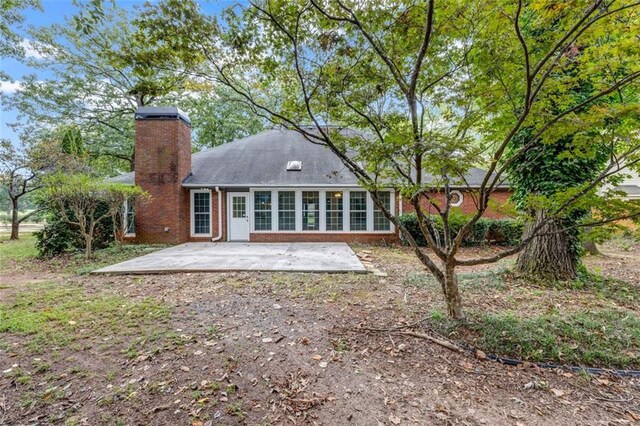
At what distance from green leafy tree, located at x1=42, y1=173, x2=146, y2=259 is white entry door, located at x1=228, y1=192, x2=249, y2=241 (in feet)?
12.4

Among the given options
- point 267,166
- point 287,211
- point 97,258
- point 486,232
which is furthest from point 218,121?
point 486,232

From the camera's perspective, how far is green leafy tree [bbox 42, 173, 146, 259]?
8.13m

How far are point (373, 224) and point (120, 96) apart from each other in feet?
51.6

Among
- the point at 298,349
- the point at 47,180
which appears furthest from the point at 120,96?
the point at 298,349

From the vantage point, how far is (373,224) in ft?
41.2

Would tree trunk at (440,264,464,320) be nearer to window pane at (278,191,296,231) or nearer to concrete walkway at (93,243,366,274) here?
concrete walkway at (93,243,366,274)

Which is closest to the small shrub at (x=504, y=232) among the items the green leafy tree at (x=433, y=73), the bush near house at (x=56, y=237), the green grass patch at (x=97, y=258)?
the green leafy tree at (x=433, y=73)

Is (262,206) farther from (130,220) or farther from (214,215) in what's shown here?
(130,220)

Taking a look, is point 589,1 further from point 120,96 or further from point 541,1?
point 120,96

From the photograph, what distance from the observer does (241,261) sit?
26.4ft

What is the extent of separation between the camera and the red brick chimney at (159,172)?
37.4 feet

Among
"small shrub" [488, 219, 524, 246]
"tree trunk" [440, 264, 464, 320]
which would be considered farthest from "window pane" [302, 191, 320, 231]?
"tree trunk" [440, 264, 464, 320]

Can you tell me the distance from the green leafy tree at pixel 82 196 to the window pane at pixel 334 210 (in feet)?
22.5

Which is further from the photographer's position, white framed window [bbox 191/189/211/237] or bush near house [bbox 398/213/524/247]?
white framed window [bbox 191/189/211/237]
